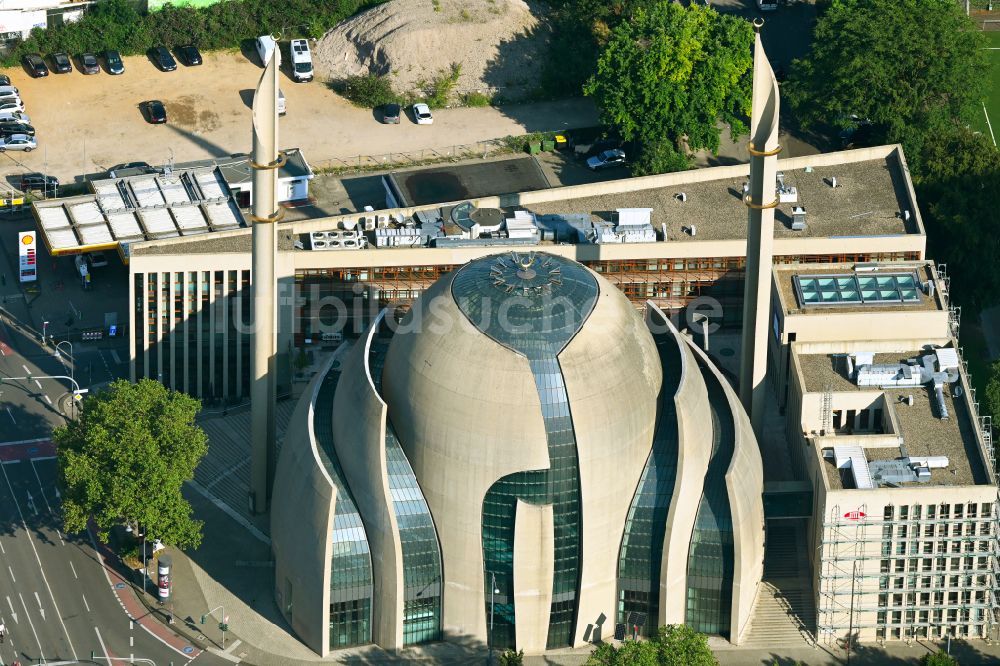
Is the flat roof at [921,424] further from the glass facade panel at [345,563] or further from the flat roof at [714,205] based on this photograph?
the glass facade panel at [345,563]

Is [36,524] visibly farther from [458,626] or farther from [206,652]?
[458,626]

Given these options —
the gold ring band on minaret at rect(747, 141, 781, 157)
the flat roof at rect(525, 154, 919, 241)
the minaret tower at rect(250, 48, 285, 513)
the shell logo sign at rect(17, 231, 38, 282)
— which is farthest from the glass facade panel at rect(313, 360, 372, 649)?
the shell logo sign at rect(17, 231, 38, 282)

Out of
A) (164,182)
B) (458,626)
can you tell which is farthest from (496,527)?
(164,182)

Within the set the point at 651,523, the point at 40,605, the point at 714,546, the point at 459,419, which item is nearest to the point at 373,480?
the point at 459,419

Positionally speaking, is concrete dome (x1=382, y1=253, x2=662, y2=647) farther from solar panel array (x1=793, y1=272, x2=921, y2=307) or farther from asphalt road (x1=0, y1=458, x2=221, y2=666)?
solar panel array (x1=793, y1=272, x2=921, y2=307)

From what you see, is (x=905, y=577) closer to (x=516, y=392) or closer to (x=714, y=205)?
(x=516, y=392)
